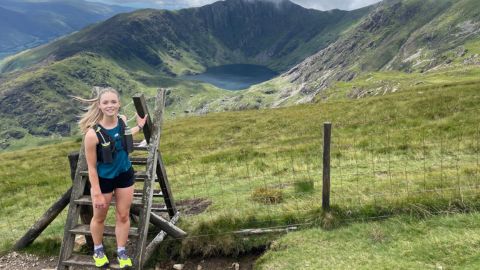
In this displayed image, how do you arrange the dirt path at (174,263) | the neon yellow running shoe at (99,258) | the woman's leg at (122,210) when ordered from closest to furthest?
the woman's leg at (122,210) → the neon yellow running shoe at (99,258) → the dirt path at (174,263)

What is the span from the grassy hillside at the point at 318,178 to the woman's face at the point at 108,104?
16.7 feet

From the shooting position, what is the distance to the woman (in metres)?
7.86

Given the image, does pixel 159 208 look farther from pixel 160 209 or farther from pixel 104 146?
pixel 104 146

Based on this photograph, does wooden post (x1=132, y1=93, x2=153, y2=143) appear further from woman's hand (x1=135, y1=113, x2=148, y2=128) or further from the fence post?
the fence post

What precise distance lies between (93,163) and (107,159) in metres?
0.29

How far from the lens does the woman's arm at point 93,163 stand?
25.5 ft

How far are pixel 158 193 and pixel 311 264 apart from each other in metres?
5.93

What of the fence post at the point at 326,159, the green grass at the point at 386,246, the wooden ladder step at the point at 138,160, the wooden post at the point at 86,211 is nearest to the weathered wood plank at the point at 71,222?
the wooden post at the point at 86,211

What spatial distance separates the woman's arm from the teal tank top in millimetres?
224

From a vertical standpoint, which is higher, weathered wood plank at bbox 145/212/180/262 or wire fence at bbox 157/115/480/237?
wire fence at bbox 157/115/480/237

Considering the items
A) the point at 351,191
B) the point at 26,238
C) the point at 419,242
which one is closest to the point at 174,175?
the point at 26,238

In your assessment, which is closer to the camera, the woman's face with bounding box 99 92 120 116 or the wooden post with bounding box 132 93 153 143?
the woman's face with bounding box 99 92 120 116

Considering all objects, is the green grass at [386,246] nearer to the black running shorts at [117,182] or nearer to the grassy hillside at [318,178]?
the grassy hillside at [318,178]

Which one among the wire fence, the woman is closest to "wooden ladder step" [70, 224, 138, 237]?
Result: the woman
